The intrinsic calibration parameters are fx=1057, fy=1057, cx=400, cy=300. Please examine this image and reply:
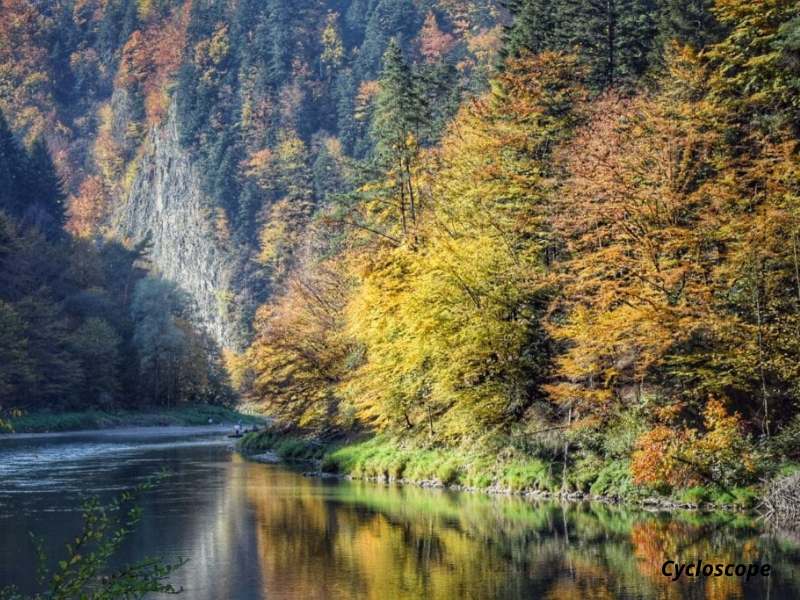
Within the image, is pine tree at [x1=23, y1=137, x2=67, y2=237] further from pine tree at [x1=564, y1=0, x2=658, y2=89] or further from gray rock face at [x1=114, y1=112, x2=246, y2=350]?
pine tree at [x1=564, y1=0, x2=658, y2=89]

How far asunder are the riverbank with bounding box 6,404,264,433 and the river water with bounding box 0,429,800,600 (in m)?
42.2

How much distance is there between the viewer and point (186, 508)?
116 feet

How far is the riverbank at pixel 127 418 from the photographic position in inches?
3287

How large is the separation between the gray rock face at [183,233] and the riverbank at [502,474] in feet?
310

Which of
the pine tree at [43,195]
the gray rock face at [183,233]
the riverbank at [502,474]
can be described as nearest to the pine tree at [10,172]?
the pine tree at [43,195]

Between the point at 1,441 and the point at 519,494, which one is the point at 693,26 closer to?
the point at 519,494

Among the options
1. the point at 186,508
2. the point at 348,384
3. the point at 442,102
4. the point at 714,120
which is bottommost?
the point at 186,508

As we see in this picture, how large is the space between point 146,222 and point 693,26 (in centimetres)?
15428

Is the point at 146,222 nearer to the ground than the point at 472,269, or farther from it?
farther from it

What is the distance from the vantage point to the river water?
21.5 m

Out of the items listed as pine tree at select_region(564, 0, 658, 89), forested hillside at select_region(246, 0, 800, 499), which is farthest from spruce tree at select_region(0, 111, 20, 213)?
pine tree at select_region(564, 0, 658, 89)

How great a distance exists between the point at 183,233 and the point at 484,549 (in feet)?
511

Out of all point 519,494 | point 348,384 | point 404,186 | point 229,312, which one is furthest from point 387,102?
point 229,312

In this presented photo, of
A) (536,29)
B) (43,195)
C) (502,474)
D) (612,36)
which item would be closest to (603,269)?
(502,474)
